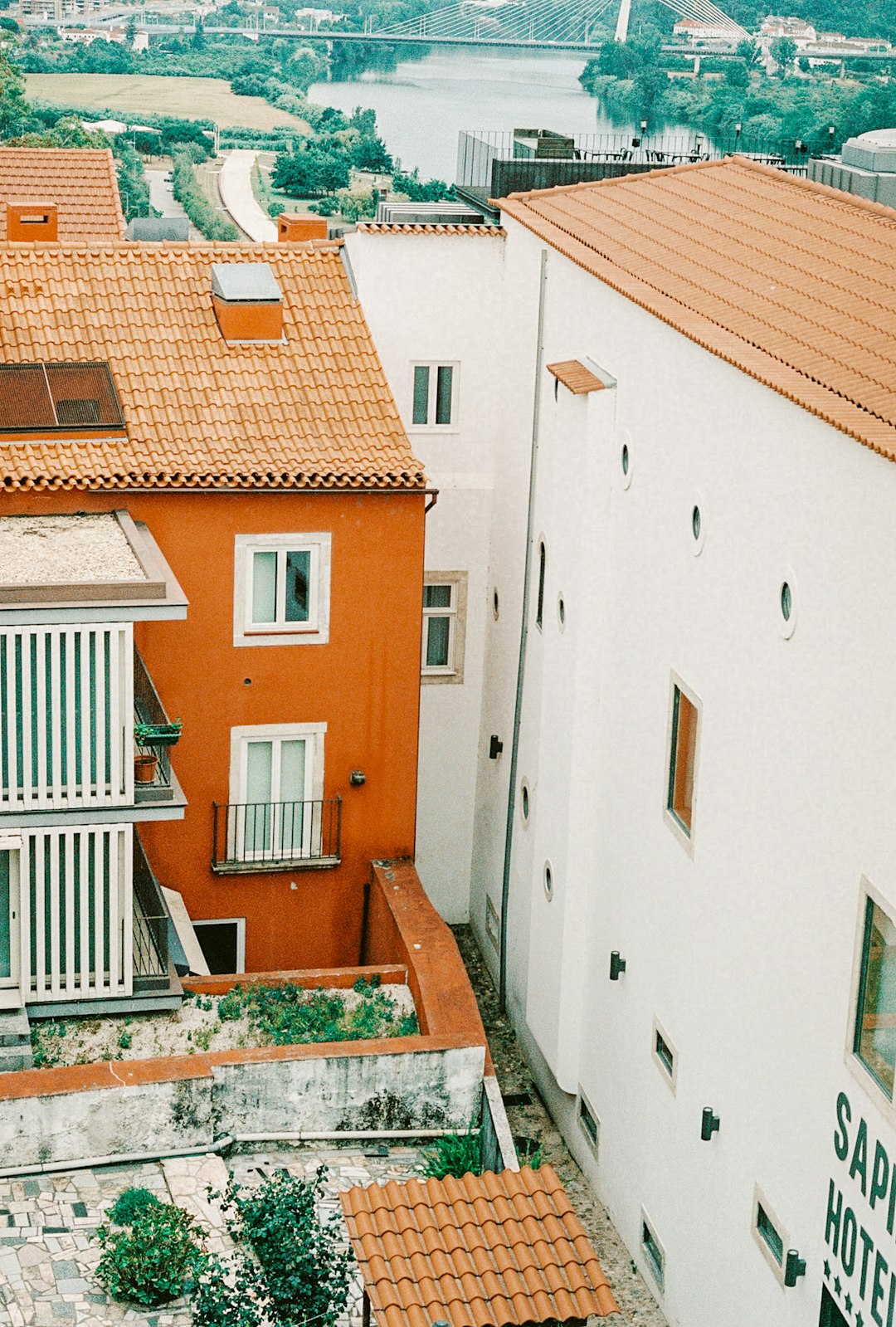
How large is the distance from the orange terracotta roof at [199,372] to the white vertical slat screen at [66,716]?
3.26 m

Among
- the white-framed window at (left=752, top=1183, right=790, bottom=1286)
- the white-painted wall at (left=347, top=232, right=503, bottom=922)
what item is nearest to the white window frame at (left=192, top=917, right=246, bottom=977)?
the white-painted wall at (left=347, top=232, right=503, bottom=922)

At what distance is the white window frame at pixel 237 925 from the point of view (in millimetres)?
23234

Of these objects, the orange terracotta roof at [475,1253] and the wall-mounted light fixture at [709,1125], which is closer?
the orange terracotta roof at [475,1253]

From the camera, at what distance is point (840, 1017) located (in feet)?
44.1

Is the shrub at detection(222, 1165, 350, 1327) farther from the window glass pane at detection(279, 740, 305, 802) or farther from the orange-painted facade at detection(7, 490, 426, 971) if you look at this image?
the window glass pane at detection(279, 740, 305, 802)

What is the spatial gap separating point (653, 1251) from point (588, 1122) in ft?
8.52

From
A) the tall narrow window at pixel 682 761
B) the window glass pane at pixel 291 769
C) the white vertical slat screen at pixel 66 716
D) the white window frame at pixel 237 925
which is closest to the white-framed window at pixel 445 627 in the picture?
the window glass pane at pixel 291 769

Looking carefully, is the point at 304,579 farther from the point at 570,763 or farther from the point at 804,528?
the point at 804,528

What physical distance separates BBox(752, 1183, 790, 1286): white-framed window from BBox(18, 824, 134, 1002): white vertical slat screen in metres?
7.55

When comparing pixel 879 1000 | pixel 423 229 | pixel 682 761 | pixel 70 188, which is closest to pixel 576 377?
pixel 682 761

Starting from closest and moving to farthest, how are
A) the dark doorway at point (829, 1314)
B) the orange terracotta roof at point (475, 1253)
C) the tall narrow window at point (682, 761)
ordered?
the orange terracotta roof at point (475, 1253)
the dark doorway at point (829, 1314)
the tall narrow window at point (682, 761)

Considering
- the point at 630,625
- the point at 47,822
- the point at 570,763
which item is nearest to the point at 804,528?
the point at 630,625

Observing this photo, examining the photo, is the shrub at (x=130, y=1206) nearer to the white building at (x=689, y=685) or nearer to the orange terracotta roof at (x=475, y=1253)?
the orange terracotta roof at (x=475, y=1253)

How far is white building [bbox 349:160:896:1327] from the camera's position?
1329 centimetres
